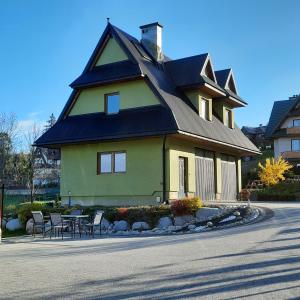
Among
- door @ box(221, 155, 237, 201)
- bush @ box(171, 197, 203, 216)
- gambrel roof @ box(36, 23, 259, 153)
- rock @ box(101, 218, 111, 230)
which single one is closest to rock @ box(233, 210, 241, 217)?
bush @ box(171, 197, 203, 216)

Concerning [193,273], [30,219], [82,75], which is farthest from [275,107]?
[193,273]

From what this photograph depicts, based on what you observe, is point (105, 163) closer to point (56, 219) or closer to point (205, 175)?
point (205, 175)

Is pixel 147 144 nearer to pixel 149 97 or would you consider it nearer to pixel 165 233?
pixel 149 97

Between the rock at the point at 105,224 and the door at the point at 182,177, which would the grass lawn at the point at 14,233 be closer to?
the rock at the point at 105,224

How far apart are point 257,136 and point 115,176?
60.5 m

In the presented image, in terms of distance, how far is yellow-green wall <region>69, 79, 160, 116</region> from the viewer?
23.9m

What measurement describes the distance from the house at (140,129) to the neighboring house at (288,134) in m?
30.3

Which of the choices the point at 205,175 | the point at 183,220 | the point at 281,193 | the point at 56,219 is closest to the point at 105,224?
the point at 56,219

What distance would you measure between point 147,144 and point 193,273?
14962 millimetres

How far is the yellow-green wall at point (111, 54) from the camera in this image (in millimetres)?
25703

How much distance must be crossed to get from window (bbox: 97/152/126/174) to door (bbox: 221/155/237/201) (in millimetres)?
7841

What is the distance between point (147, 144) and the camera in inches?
918

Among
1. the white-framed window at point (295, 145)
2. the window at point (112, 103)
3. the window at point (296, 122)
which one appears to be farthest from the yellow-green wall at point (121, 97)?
the white-framed window at point (295, 145)

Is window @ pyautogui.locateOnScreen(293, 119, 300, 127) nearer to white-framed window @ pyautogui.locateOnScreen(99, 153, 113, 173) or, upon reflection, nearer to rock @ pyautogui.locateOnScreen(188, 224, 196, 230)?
white-framed window @ pyautogui.locateOnScreen(99, 153, 113, 173)
